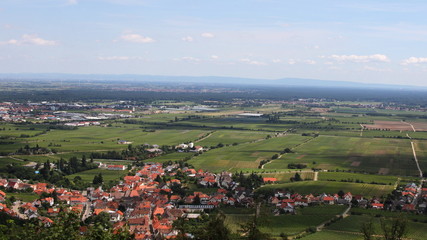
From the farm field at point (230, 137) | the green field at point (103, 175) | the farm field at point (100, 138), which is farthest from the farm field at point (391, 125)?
the green field at point (103, 175)

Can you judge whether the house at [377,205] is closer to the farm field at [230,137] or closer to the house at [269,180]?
the house at [269,180]

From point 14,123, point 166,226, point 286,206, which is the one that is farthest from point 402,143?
point 14,123

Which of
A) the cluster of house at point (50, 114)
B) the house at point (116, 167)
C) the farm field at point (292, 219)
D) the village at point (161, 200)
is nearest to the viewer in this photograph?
the farm field at point (292, 219)

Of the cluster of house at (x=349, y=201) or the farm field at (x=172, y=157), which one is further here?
the farm field at (x=172, y=157)

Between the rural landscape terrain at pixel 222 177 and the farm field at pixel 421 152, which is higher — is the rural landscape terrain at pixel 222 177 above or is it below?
below

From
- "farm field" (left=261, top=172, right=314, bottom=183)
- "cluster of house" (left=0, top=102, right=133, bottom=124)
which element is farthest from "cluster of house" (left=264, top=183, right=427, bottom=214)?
"cluster of house" (left=0, top=102, right=133, bottom=124)
